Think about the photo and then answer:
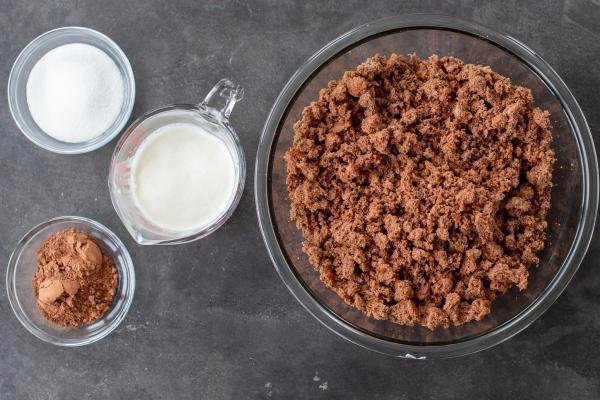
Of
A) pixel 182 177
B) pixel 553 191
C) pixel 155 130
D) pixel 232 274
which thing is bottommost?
pixel 232 274

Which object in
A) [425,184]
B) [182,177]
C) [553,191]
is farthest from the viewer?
[182,177]

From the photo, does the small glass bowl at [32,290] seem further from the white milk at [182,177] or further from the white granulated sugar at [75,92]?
the white granulated sugar at [75,92]

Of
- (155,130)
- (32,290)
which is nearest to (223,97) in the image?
(155,130)

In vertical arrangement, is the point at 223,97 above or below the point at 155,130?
above

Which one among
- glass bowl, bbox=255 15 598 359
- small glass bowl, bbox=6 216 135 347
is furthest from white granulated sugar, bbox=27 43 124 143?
glass bowl, bbox=255 15 598 359

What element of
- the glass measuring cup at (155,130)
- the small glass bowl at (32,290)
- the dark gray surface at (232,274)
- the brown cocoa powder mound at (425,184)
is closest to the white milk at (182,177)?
the glass measuring cup at (155,130)

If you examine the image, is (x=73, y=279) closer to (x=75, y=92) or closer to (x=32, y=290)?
(x=32, y=290)

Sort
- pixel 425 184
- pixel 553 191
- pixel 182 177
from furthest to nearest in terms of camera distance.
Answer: pixel 182 177, pixel 553 191, pixel 425 184

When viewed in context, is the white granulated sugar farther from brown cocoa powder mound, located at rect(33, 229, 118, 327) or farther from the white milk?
brown cocoa powder mound, located at rect(33, 229, 118, 327)
